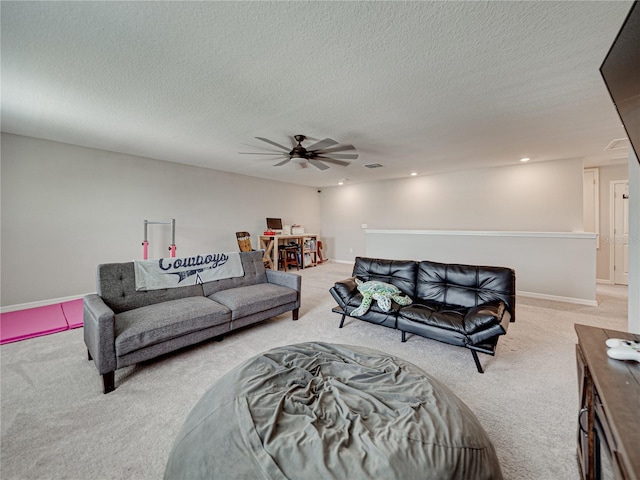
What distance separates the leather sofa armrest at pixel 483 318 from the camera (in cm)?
211

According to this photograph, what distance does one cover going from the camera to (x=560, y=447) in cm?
143

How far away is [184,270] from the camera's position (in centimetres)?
294

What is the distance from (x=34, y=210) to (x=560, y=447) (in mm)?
6098

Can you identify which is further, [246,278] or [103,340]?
[246,278]

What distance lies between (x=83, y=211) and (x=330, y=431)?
5035 mm

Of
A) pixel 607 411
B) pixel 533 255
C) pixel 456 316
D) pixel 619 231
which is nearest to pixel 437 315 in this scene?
pixel 456 316

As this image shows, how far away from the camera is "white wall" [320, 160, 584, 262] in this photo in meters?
4.75

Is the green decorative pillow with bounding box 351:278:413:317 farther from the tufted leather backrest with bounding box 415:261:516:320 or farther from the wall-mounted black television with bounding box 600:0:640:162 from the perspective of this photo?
the wall-mounted black television with bounding box 600:0:640:162

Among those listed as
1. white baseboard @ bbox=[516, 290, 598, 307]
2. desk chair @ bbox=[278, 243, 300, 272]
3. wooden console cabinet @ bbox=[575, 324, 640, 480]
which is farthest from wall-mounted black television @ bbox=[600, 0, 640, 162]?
desk chair @ bbox=[278, 243, 300, 272]

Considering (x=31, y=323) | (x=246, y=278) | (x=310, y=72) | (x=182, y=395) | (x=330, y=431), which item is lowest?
(x=182, y=395)

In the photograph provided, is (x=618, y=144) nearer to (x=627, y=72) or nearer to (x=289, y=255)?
(x=627, y=72)

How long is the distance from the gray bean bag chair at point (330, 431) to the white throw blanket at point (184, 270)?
1822mm

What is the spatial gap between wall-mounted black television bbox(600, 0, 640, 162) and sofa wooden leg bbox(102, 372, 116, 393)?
11.9 feet

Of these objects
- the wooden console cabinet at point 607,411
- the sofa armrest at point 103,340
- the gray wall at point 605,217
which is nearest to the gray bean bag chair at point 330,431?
the wooden console cabinet at point 607,411
